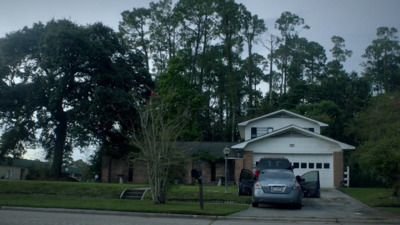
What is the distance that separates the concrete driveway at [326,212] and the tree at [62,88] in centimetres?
1916

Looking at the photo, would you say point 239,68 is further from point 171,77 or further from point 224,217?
point 224,217

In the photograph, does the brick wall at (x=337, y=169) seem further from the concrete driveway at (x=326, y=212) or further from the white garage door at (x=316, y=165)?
the concrete driveway at (x=326, y=212)

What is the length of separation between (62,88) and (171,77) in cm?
1161

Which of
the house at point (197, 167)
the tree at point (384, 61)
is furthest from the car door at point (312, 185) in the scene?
the tree at point (384, 61)

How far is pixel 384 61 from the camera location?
182ft

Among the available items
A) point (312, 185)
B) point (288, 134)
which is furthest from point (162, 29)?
point (312, 185)

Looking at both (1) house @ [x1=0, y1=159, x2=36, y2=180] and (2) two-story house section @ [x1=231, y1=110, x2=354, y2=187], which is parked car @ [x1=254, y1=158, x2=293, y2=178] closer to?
(2) two-story house section @ [x1=231, y1=110, x2=354, y2=187]

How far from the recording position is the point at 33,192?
2358 cm

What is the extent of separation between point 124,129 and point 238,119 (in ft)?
60.2

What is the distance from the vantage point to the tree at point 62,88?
110ft

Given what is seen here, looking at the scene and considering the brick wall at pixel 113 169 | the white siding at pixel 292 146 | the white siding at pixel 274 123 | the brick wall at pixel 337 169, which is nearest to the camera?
the brick wall at pixel 337 169

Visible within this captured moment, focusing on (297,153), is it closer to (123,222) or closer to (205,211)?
(205,211)

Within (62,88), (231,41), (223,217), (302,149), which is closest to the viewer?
(223,217)

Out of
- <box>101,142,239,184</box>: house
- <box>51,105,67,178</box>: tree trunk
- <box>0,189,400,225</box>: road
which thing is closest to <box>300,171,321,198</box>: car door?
<box>0,189,400,225</box>: road
